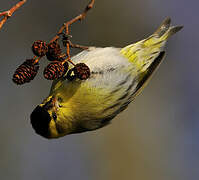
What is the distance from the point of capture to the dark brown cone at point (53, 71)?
1.80 m

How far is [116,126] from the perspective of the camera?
4.91 meters

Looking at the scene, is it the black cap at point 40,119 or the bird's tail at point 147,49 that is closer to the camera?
the black cap at point 40,119

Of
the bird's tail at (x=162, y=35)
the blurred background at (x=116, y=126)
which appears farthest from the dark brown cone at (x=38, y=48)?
the blurred background at (x=116, y=126)

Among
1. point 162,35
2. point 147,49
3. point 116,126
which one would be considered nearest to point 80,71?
point 147,49

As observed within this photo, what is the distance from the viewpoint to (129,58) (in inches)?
99.6

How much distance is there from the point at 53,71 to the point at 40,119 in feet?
1.68

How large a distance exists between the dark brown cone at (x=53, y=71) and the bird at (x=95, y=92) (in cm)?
45

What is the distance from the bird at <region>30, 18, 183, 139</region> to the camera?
2.29 meters

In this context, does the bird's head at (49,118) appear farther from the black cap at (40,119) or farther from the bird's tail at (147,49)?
the bird's tail at (147,49)

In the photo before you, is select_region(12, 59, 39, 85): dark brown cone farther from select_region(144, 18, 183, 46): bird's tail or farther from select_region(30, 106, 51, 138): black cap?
select_region(144, 18, 183, 46): bird's tail

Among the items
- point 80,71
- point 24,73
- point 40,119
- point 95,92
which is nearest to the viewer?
point 24,73

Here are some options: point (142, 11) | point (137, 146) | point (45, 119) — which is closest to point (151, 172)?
point (137, 146)

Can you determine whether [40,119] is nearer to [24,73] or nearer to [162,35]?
[24,73]

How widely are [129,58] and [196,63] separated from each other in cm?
216
